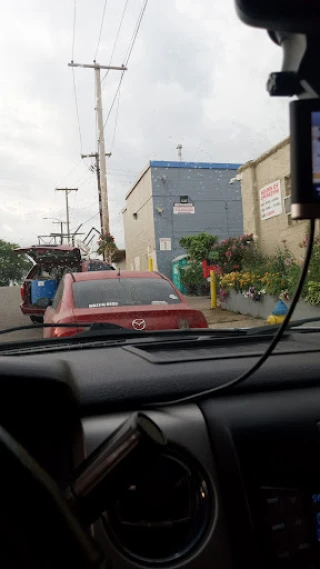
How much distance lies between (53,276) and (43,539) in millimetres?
14020

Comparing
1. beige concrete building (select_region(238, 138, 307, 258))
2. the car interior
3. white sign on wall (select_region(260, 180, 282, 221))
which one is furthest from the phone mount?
Result: white sign on wall (select_region(260, 180, 282, 221))

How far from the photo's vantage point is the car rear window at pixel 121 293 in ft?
17.3

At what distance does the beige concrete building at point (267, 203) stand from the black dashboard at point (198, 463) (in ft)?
36.9

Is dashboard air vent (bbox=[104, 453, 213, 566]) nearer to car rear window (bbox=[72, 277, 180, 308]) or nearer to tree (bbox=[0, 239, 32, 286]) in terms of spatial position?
car rear window (bbox=[72, 277, 180, 308])

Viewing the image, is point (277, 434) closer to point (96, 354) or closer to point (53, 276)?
point (96, 354)

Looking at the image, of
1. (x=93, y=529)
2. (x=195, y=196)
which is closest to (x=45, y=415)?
(x=93, y=529)

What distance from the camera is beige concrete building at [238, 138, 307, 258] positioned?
529 inches

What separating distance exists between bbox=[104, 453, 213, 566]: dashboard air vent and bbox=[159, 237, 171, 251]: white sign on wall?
2816 cm

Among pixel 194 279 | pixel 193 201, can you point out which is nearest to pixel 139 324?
pixel 194 279

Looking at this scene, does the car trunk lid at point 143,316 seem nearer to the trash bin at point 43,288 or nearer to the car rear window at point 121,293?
the car rear window at point 121,293

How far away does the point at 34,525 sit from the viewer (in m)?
0.85

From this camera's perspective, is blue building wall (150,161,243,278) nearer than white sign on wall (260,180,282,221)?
No

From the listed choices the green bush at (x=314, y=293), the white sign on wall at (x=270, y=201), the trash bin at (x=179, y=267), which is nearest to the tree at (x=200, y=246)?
the trash bin at (x=179, y=267)

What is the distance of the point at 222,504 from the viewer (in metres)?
1.43
